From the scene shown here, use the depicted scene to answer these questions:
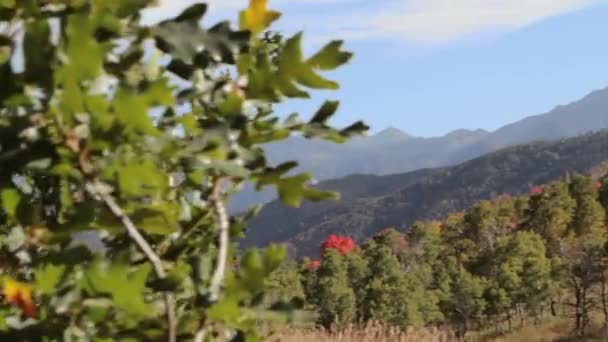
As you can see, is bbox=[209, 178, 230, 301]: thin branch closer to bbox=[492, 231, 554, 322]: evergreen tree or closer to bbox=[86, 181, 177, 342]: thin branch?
bbox=[86, 181, 177, 342]: thin branch

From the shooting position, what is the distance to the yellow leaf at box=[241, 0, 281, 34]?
115 cm

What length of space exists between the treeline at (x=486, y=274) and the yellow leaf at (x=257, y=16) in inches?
1456

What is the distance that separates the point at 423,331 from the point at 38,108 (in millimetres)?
11673

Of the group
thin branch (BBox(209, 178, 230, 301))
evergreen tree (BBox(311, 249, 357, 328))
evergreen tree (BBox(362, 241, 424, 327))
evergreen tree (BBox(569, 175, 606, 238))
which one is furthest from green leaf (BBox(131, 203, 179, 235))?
evergreen tree (BBox(569, 175, 606, 238))

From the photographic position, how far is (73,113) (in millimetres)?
1007

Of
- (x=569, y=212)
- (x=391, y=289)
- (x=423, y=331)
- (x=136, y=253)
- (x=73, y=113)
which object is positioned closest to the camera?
(x=73, y=113)

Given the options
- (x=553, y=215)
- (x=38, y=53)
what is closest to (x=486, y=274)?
(x=553, y=215)

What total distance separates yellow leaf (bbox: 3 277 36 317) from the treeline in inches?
1455

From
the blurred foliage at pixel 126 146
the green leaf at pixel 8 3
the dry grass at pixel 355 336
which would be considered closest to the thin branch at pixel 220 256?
the blurred foliage at pixel 126 146

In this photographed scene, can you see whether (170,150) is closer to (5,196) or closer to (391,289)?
(5,196)

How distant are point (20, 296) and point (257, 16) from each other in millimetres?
493

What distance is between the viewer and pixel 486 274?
181 feet

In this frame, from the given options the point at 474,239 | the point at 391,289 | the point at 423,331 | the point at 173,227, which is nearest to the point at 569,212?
the point at 474,239

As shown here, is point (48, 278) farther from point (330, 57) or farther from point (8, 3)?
point (330, 57)
